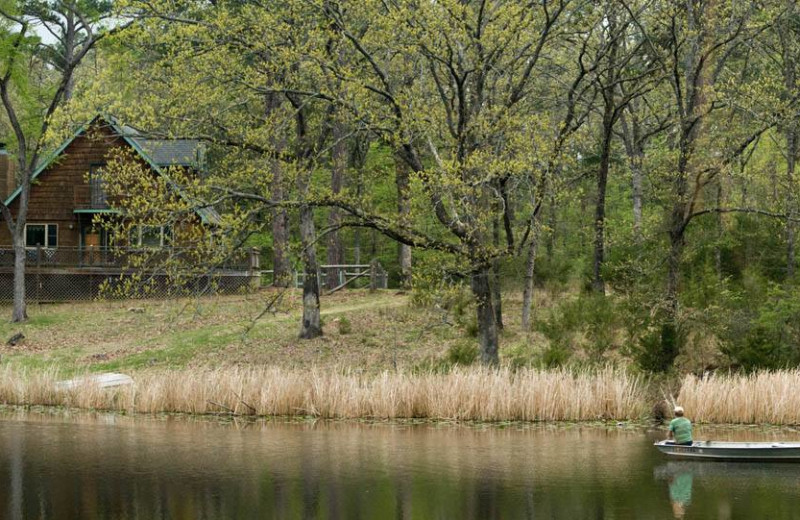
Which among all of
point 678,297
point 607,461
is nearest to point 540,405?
point 607,461

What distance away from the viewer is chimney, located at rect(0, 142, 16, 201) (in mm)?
53625

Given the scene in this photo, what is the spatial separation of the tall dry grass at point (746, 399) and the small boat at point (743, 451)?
3.80m

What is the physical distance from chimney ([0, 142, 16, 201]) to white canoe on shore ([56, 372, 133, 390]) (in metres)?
27.5

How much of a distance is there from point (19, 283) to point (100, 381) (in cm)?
1617

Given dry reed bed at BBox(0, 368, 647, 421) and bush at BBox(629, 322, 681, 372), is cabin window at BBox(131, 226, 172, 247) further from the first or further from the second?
bush at BBox(629, 322, 681, 372)

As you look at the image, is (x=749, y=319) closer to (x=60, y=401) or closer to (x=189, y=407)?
(x=189, y=407)

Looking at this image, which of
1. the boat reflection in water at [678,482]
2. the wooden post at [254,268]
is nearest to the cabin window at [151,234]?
the wooden post at [254,268]

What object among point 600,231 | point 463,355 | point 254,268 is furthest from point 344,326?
point 254,268

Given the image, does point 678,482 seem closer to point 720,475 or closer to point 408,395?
point 720,475

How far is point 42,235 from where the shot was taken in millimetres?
50688

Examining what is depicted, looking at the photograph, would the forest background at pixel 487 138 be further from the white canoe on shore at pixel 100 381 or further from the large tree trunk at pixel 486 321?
the white canoe on shore at pixel 100 381

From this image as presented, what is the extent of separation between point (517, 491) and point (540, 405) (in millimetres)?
6795

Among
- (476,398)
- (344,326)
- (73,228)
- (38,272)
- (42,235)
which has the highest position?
(73,228)

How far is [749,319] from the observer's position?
27672 millimetres
